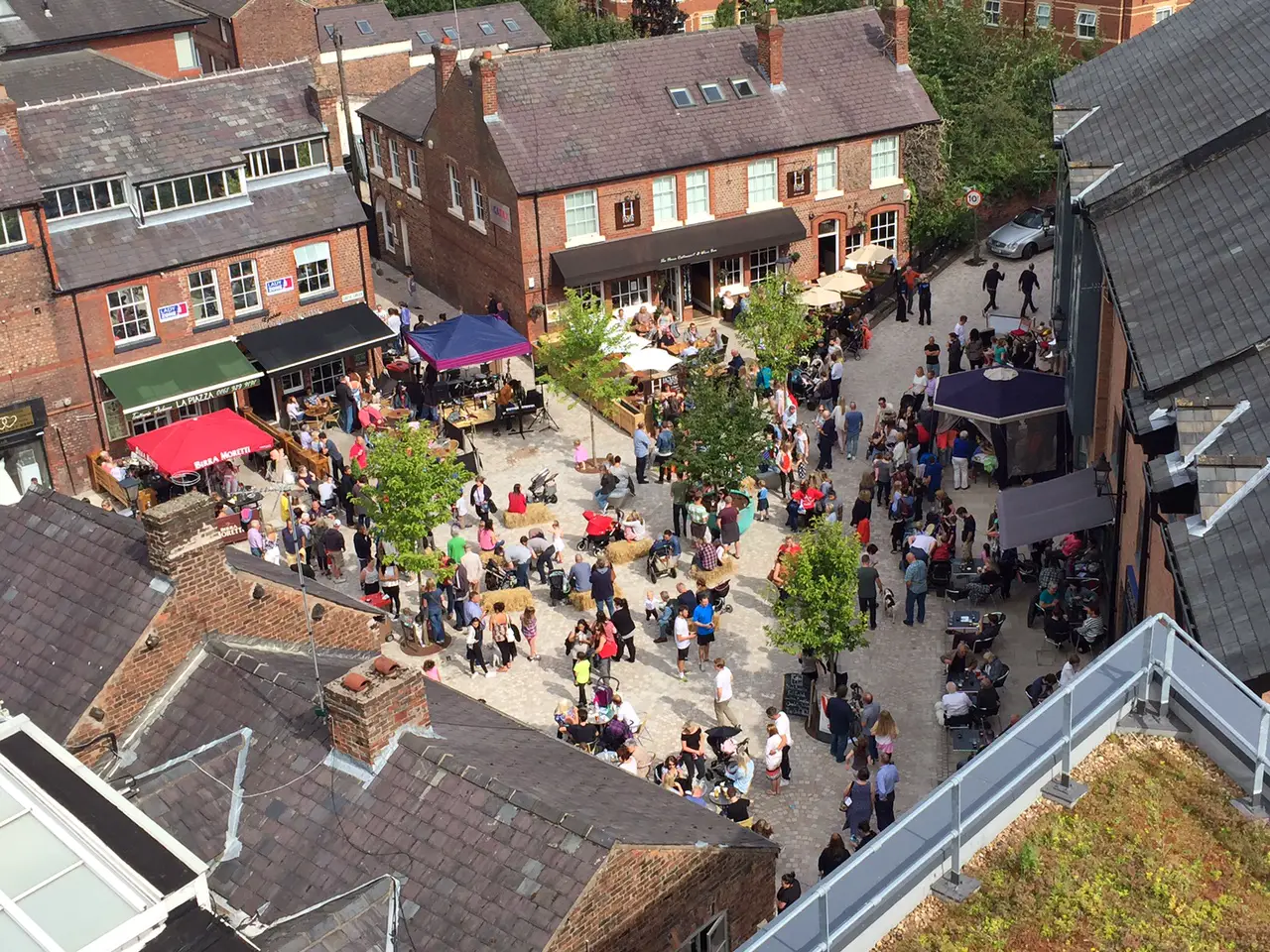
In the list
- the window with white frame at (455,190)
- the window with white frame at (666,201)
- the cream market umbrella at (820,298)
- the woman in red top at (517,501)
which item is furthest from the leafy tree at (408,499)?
the window with white frame at (455,190)

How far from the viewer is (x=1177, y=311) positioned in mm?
A: 23625

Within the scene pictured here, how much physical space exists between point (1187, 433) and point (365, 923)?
12.0m

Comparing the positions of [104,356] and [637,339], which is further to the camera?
[637,339]

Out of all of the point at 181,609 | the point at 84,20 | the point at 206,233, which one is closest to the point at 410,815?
the point at 181,609

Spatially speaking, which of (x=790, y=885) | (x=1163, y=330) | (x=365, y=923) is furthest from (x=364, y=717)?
(x=1163, y=330)

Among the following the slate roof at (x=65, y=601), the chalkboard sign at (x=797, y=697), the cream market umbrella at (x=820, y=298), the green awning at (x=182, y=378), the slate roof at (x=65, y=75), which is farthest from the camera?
the slate roof at (x=65, y=75)

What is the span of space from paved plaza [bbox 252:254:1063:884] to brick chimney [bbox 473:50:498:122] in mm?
11086

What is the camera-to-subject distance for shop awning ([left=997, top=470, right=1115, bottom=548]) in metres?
27.1

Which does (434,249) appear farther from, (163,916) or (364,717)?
(163,916)

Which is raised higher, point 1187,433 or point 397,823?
point 1187,433

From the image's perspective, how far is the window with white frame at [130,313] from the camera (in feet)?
120

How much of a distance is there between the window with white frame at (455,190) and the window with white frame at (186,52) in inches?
880

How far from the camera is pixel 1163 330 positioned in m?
23.4

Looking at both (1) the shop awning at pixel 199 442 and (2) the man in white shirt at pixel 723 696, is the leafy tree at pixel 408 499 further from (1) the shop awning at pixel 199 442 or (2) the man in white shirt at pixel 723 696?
(2) the man in white shirt at pixel 723 696
